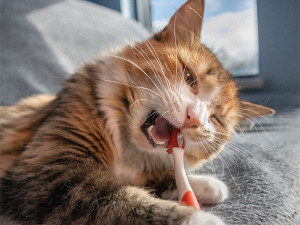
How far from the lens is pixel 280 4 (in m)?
2.33

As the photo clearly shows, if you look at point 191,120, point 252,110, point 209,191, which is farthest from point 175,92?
point 252,110

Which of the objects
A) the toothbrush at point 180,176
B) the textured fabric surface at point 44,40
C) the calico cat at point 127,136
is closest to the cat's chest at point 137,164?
the calico cat at point 127,136

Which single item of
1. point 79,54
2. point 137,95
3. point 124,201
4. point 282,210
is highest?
point 79,54

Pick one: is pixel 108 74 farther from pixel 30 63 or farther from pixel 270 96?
pixel 270 96

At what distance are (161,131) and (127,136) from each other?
130 mm

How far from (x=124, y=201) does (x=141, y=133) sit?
30cm

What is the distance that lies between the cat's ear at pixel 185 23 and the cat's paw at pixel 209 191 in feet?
1.92

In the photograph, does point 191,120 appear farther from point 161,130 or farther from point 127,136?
point 127,136

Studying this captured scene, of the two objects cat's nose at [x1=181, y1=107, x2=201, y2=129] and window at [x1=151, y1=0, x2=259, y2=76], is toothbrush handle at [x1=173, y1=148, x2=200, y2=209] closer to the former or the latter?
cat's nose at [x1=181, y1=107, x2=201, y2=129]

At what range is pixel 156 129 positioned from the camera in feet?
3.08

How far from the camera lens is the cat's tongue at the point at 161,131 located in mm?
914

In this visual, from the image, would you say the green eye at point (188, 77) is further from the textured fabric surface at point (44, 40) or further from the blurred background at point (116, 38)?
the textured fabric surface at point (44, 40)

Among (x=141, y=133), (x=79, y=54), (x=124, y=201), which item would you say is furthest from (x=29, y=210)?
(x=79, y=54)

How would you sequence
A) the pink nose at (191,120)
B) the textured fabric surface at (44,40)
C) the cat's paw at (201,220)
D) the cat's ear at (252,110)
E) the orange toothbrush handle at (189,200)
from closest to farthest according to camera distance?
the cat's paw at (201,220)
the orange toothbrush handle at (189,200)
the pink nose at (191,120)
the cat's ear at (252,110)
the textured fabric surface at (44,40)
